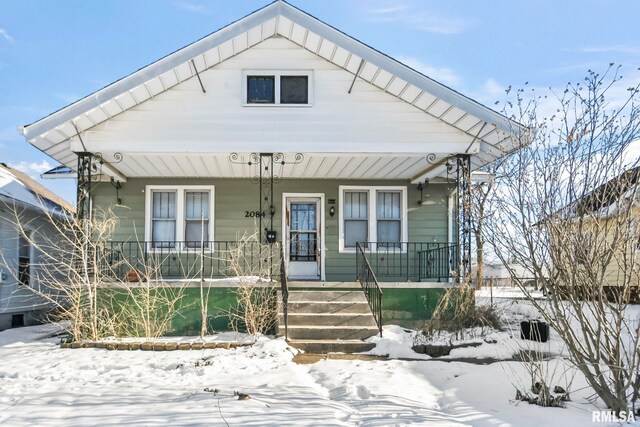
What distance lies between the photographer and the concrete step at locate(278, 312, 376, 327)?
891 cm

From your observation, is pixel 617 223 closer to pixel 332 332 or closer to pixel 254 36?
pixel 332 332

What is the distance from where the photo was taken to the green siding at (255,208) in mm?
11852

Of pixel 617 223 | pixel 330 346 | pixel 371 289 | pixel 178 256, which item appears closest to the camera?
pixel 617 223

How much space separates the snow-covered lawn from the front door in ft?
14.3

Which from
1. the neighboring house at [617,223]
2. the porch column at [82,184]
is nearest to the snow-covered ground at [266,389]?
the neighboring house at [617,223]

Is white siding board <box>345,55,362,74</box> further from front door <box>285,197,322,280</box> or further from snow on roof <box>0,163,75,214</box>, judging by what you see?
snow on roof <box>0,163,75,214</box>

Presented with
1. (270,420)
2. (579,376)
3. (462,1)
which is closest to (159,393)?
(270,420)

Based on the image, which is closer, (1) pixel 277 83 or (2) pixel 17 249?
(1) pixel 277 83

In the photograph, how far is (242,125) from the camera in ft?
31.7

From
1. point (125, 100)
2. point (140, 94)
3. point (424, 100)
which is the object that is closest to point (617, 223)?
point (424, 100)

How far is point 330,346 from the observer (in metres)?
8.11

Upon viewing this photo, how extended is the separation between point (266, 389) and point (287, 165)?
6.05m

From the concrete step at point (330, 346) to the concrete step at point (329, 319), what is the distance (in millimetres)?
724

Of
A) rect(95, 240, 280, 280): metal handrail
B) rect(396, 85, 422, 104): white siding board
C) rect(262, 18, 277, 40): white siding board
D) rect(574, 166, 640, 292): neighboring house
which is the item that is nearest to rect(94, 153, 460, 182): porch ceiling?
rect(396, 85, 422, 104): white siding board
